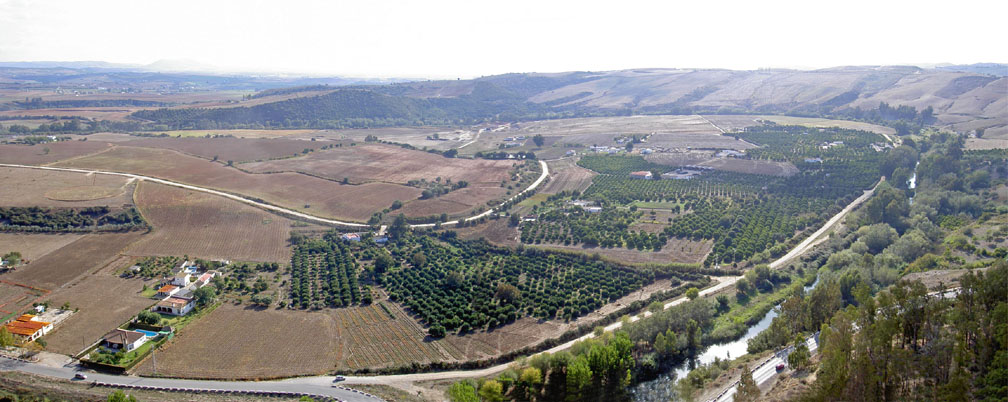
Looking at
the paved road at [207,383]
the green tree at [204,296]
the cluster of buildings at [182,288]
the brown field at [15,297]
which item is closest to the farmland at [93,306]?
the brown field at [15,297]

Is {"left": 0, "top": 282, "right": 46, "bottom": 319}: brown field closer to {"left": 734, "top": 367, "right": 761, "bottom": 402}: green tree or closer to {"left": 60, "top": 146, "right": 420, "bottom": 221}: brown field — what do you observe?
{"left": 60, "top": 146, "right": 420, "bottom": 221}: brown field

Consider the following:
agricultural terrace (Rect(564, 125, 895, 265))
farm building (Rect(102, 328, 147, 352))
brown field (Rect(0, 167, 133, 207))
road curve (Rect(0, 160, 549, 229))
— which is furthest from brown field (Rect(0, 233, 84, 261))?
agricultural terrace (Rect(564, 125, 895, 265))

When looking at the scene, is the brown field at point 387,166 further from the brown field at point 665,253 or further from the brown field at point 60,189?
the brown field at point 665,253

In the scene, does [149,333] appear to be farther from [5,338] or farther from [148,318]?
[5,338]

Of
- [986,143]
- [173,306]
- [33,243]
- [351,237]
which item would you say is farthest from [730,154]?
[33,243]

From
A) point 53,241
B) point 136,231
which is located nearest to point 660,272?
point 136,231

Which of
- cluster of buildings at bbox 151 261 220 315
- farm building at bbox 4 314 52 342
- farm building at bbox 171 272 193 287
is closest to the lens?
farm building at bbox 4 314 52 342
